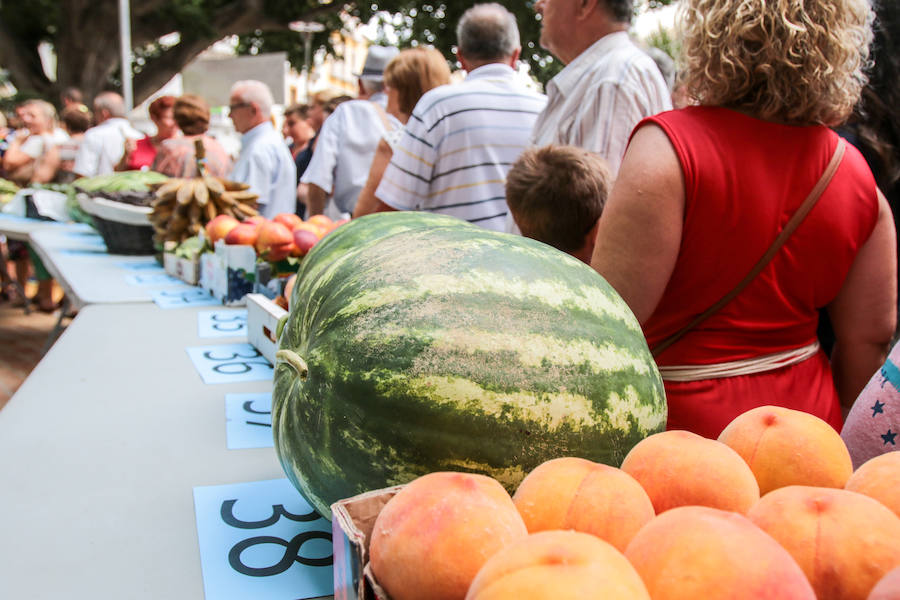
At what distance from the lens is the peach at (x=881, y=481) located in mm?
665

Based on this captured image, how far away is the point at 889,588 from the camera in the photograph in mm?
476

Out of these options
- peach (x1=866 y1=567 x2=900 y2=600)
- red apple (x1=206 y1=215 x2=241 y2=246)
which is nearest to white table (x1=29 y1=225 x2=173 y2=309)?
red apple (x1=206 y1=215 x2=241 y2=246)

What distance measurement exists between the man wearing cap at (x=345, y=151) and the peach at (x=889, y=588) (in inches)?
184

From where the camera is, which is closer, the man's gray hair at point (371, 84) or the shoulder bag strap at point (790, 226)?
the shoulder bag strap at point (790, 226)

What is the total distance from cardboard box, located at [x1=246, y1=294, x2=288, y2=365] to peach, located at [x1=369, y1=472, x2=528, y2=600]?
5.21 feet

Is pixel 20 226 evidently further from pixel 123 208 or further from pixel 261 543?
pixel 261 543

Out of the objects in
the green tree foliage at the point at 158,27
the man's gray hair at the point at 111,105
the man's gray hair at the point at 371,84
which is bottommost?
the man's gray hair at the point at 111,105

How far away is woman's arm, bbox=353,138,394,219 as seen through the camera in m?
3.58

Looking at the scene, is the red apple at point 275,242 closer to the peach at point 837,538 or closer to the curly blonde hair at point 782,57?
the curly blonde hair at point 782,57

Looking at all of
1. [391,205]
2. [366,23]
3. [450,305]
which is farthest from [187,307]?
[366,23]

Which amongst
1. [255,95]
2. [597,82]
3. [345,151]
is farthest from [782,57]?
[255,95]

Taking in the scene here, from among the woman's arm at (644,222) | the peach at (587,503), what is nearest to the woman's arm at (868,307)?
the woman's arm at (644,222)

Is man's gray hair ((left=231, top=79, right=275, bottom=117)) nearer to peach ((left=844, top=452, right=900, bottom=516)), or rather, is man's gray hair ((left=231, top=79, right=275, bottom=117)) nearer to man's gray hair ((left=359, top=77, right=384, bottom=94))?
man's gray hair ((left=359, top=77, right=384, bottom=94))

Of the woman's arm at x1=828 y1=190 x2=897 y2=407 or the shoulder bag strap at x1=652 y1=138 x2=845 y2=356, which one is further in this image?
the woman's arm at x1=828 y1=190 x2=897 y2=407
